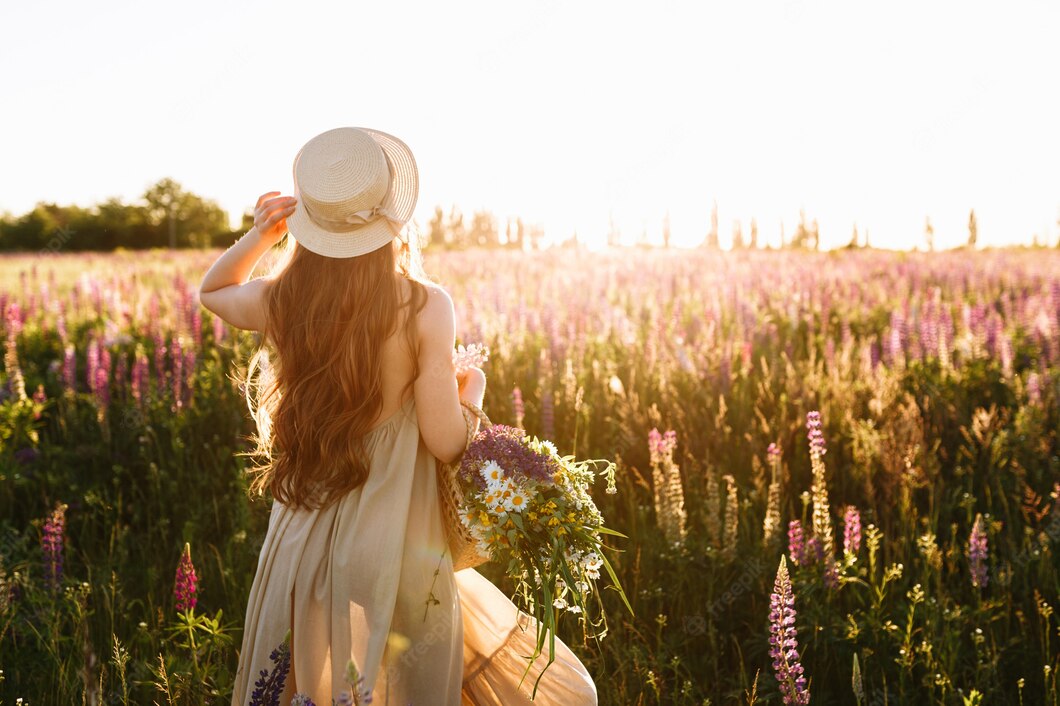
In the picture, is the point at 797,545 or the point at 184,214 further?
the point at 184,214

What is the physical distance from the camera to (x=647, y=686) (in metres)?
3.06

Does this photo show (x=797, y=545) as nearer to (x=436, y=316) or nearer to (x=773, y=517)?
(x=773, y=517)

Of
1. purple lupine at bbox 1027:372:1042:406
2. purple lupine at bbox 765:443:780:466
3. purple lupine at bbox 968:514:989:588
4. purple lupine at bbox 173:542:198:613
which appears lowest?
purple lupine at bbox 968:514:989:588

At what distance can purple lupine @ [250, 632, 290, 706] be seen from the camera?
6.43 feet

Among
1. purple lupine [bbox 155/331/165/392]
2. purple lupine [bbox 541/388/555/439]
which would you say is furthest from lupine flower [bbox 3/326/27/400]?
purple lupine [bbox 541/388/555/439]

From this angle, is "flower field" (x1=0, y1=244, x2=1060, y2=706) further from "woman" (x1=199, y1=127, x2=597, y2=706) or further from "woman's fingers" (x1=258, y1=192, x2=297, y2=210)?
"woman's fingers" (x1=258, y1=192, x2=297, y2=210)


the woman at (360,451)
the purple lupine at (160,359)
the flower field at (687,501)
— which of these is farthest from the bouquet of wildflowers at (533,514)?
the purple lupine at (160,359)

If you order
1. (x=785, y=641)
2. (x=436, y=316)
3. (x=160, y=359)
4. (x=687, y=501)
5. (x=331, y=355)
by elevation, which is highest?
(x=436, y=316)

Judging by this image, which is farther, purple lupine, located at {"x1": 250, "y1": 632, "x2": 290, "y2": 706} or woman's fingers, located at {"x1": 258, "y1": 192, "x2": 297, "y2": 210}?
woman's fingers, located at {"x1": 258, "y1": 192, "x2": 297, "y2": 210}

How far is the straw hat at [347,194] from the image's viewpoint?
225 centimetres

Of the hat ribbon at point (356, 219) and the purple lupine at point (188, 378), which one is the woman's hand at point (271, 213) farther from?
the purple lupine at point (188, 378)

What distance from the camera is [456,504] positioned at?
2381mm

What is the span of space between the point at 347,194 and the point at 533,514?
1.00m

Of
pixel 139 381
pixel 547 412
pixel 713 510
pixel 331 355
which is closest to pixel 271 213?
pixel 331 355
